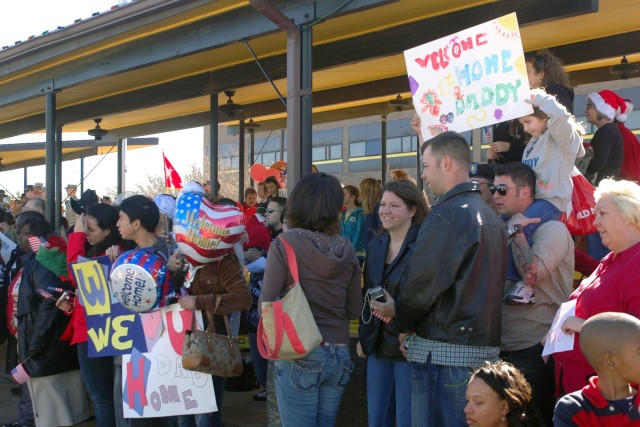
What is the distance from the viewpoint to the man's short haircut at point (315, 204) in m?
3.88

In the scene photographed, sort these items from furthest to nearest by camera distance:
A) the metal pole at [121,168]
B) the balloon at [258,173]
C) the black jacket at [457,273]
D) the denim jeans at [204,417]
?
the metal pole at [121,168], the balloon at [258,173], the denim jeans at [204,417], the black jacket at [457,273]

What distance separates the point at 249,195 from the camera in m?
11.7

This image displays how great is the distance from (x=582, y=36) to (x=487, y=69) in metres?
3.70

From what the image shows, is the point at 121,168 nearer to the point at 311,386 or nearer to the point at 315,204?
the point at 315,204

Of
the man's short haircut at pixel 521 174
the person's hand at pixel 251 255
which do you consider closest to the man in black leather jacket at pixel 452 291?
the man's short haircut at pixel 521 174

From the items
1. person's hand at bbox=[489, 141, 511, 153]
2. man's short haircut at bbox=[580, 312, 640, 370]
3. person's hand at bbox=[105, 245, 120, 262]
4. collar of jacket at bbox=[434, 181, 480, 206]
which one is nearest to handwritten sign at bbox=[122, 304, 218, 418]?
person's hand at bbox=[105, 245, 120, 262]

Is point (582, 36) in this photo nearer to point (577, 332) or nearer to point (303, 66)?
point (303, 66)

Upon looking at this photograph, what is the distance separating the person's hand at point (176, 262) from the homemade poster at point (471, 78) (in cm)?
188

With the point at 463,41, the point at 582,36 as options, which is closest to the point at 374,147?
the point at 582,36

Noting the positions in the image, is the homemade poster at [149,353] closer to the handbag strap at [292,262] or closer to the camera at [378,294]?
the handbag strap at [292,262]

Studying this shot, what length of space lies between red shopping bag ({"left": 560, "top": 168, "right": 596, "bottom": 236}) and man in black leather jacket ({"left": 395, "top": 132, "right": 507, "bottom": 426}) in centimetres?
105

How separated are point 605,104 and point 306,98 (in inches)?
96.1

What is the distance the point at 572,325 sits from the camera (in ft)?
10.5

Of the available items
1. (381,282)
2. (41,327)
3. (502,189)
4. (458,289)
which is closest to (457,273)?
(458,289)
